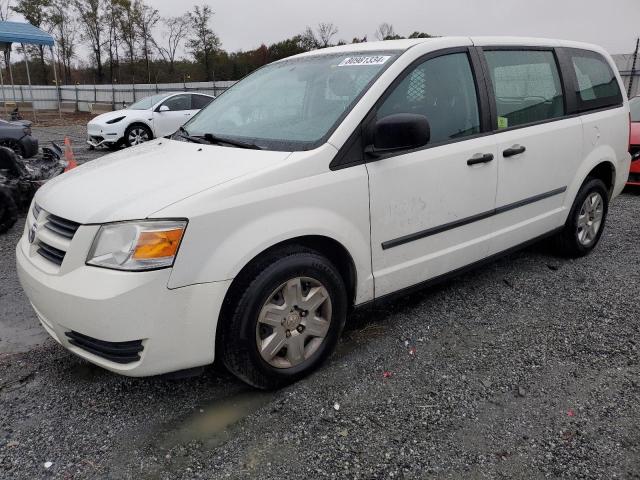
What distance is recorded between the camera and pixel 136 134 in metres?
13.3

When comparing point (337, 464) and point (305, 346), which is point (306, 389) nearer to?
point (305, 346)

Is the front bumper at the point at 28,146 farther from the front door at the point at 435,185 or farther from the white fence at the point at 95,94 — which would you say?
the white fence at the point at 95,94

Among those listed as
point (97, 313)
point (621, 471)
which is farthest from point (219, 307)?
point (621, 471)

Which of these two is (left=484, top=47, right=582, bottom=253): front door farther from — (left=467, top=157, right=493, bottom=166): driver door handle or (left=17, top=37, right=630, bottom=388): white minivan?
(left=467, top=157, right=493, bottom=166): driver door handle

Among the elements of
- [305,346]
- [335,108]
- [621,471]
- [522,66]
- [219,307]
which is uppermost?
[522,66]

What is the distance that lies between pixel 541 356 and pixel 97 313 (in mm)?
2425

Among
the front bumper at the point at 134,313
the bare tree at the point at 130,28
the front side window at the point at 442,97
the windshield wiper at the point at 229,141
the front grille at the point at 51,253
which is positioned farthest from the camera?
the bare tree at the point at 130,28

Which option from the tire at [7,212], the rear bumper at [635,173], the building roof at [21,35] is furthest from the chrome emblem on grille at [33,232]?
the building roof at [21,35]

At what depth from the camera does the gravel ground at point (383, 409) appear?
2.24 m

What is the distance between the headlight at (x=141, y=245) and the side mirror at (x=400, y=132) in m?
1.13

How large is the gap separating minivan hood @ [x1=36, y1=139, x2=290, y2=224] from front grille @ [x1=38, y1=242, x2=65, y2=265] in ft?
0.57

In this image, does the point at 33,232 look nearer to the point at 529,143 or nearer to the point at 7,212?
the point at 529,143

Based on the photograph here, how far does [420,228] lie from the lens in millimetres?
3143

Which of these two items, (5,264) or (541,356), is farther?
(5,264)
